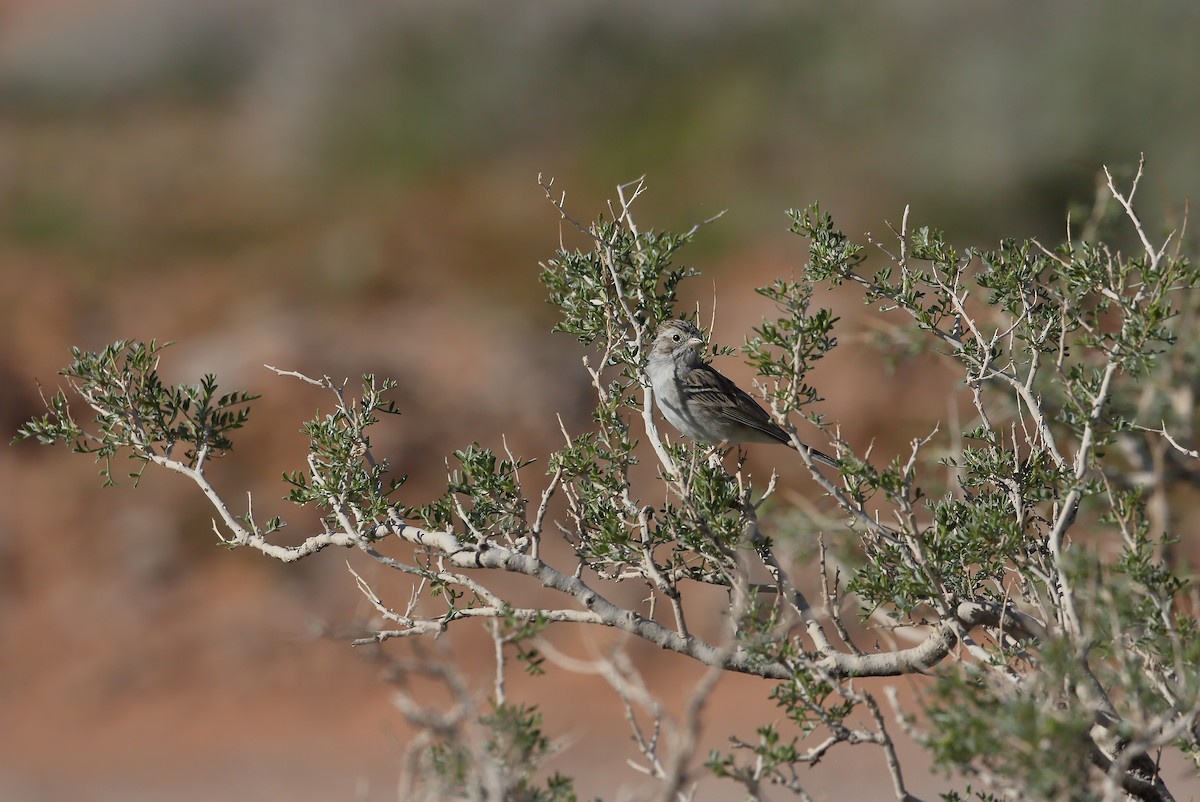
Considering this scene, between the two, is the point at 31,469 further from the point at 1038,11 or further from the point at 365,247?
the point at 1038,11

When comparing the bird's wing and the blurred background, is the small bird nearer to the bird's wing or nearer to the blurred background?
the bird's wing

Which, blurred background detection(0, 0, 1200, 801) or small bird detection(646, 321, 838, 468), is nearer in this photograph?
small bird detection(646, 321, 838, 468)

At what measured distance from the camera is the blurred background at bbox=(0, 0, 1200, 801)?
1673 cm

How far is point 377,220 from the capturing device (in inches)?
905

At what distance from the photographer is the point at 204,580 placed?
17984 mm

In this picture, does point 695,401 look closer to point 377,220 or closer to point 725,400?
point 725,400

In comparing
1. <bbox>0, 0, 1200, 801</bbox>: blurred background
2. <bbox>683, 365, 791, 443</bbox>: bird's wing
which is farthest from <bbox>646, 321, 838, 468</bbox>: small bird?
<bbox>0, 0, 1200, 801</bbox>: blurred background

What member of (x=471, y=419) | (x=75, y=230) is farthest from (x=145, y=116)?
(x=471, y=419)

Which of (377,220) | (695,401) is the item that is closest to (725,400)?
(695,401)

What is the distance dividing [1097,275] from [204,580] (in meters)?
15.6

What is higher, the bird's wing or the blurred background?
the blurred background

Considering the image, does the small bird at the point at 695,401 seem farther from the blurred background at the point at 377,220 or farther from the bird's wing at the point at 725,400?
the blurred background at the point at 377,220

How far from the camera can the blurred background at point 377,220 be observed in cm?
1673

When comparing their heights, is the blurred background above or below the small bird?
above
